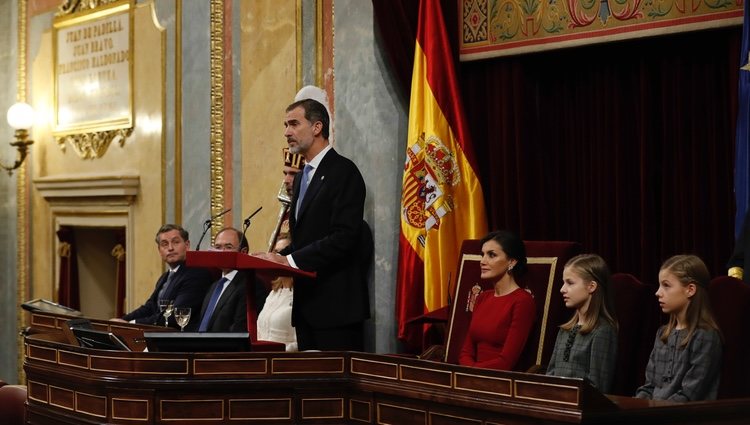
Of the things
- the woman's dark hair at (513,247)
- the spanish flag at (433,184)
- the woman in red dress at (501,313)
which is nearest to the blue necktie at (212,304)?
the spanish flag at (433,184)

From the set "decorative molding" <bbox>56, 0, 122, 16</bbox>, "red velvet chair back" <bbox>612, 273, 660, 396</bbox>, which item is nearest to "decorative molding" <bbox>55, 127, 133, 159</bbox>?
"decorative molding" <bbox>56, 0, 122, 16</bbox>

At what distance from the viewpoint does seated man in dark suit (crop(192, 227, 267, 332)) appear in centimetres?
642

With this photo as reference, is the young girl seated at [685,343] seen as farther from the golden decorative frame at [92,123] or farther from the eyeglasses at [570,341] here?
the golden decorative frame at [92,123]

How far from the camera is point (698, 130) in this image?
18.8 feet

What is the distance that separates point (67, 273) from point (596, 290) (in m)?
6.38

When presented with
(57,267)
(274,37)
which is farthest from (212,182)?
(57,267)

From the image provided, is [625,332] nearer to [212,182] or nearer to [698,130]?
[698,130]

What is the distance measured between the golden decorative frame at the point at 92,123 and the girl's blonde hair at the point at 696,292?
5678 millimetres

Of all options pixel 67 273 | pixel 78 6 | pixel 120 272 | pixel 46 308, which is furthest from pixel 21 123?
pixel 46 308

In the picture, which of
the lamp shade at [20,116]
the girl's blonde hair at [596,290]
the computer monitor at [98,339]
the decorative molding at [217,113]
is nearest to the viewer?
the girl's blonde hair at [596,290]

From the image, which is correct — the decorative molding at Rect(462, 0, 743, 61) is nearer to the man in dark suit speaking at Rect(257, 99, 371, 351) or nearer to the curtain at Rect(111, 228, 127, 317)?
the man in dark suit speaking at Rect(257, 99, 371, 351)

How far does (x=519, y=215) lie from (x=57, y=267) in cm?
510

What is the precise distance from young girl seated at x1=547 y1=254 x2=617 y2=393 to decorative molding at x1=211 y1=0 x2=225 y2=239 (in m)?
3.89

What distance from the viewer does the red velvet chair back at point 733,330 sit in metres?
4.20
